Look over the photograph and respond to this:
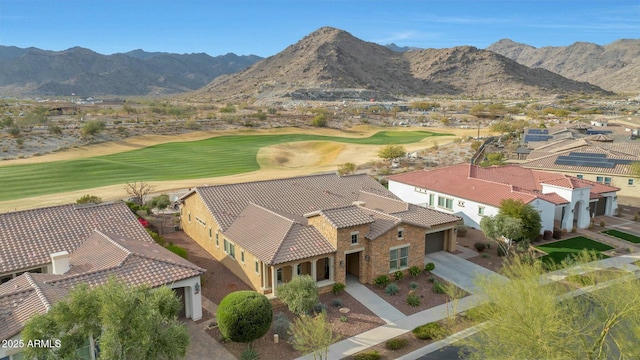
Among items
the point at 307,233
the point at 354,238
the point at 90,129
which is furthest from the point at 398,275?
the point at 90,129

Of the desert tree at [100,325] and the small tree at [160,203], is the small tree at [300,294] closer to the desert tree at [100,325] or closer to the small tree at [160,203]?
the desert tree at [100,325]

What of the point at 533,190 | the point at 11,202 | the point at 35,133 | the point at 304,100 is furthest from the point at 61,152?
the point at 304,100

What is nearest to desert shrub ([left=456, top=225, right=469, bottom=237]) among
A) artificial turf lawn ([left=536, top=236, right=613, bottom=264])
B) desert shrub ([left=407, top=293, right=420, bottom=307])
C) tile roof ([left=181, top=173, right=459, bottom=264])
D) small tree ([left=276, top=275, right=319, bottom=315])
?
tile roof ([left=181, top=173, right=459, bottom=264])

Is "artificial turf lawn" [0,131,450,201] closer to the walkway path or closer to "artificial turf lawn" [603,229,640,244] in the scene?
the walkway path

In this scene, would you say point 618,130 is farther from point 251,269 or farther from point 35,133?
point 35,133

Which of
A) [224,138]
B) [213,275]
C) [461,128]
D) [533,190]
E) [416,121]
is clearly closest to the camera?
[213,275]

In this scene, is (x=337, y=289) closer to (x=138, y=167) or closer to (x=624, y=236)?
(x=624, y=236)
